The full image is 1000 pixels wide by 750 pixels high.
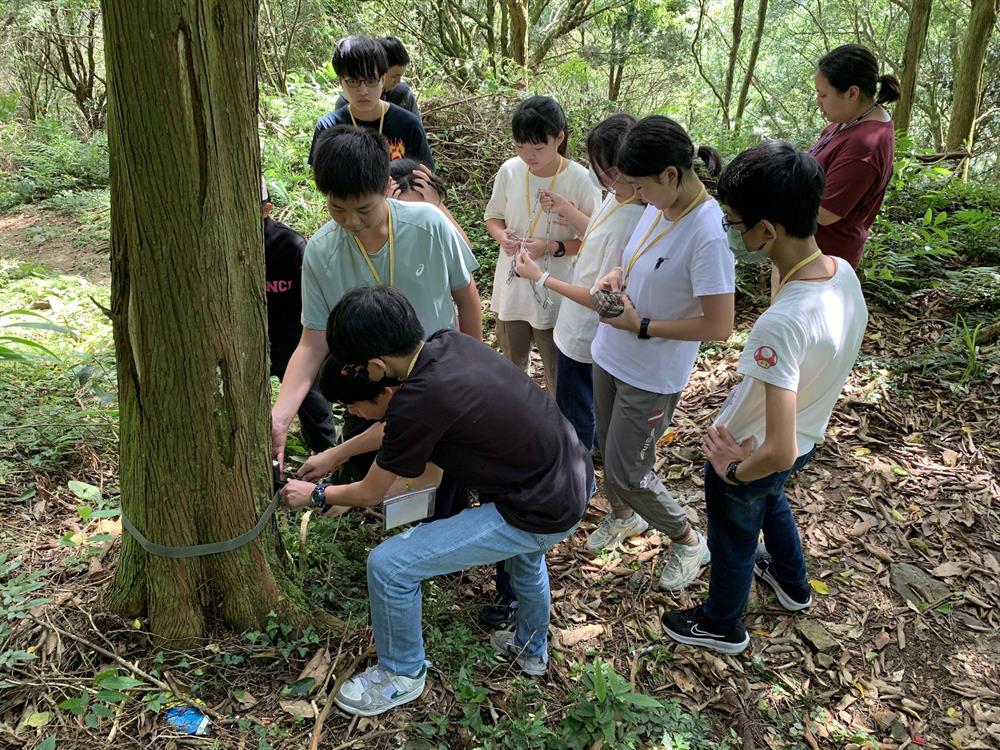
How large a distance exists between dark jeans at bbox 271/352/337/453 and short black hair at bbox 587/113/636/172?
175 cm

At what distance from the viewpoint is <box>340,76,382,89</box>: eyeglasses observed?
3424mm

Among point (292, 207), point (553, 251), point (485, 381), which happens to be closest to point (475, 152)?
point (292, 207)

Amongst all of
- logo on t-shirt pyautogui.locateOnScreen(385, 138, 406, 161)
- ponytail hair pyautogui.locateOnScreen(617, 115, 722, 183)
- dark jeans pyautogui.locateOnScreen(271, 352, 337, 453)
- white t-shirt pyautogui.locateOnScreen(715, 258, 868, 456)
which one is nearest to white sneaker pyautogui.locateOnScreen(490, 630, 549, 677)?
white t-shirt pyautogui.locateOnScreen(715, 258, 868, 456)

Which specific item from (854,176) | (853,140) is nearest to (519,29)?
(853,140)

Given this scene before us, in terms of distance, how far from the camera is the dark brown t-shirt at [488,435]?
199 centimetres

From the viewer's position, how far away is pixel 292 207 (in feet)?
21.3

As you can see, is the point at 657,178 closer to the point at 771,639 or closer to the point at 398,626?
the point at 398,626

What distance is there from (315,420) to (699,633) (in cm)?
209

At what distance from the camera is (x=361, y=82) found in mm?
3430

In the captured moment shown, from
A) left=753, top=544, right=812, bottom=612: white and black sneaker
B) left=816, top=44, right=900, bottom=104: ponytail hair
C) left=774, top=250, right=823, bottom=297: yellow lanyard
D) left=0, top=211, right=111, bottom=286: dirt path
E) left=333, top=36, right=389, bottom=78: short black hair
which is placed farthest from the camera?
left=0, top=211, right=111, bottom=286: dirt path

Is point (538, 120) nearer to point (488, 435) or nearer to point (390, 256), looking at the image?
point (390, 256)

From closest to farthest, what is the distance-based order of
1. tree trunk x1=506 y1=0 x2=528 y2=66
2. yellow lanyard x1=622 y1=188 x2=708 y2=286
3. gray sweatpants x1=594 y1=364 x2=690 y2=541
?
yellow lanyard x1=622 y1=188 x2=708 y2=286, gray sweatpants x1=594 y1=364 x2=690 y2=541, tree trunk x1=506 y1=0 x2=528 y2=66

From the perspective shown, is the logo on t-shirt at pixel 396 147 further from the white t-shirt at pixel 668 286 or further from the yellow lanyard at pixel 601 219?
the white t-shirt at pixel 668 286

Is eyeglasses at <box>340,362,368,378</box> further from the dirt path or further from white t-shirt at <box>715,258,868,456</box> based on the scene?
the dirt path
